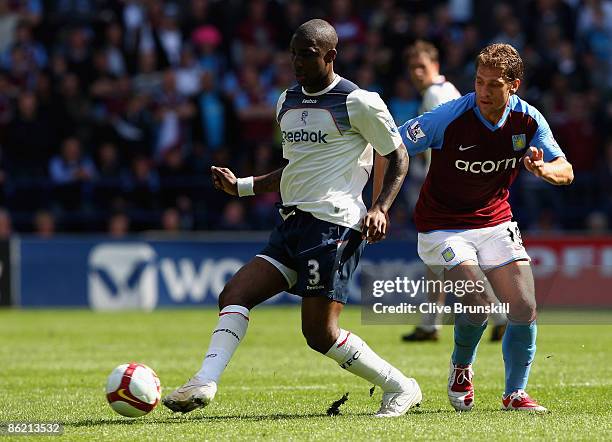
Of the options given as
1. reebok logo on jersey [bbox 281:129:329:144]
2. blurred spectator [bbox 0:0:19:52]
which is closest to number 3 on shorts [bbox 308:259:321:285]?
reebok logo on jersey [bbox 281:129:329:144]

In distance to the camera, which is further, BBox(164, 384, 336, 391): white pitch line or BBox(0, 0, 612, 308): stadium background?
BBox(0, 0, 612, 308): stadium background

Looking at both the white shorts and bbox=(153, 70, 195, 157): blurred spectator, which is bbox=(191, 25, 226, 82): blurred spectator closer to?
bbox=(153, 70, 195, 157): blurred spectator

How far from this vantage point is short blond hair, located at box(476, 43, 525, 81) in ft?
23.5

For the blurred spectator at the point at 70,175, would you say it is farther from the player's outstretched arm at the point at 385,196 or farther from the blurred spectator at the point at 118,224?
the player's outstretched arm at the point at 385,196

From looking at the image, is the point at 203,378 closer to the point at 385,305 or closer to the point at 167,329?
the point at 385,305

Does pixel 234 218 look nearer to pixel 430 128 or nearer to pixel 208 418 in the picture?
pixel 430 128

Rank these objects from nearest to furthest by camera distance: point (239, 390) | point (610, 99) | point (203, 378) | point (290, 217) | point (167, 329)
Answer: point (203, 378)
point (290, 217)
point (239, 390)
point (167, 329)
point (610, 99)

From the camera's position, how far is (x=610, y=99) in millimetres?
19922

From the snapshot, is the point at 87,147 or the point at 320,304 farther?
the point at 87,147

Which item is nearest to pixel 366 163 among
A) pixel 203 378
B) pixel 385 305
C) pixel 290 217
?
pixel 290 217

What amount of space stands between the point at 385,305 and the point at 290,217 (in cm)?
404

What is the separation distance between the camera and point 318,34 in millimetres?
6906

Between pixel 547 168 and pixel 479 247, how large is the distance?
753 mm

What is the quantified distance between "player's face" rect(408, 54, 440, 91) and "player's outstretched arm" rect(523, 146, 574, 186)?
14.4ft
